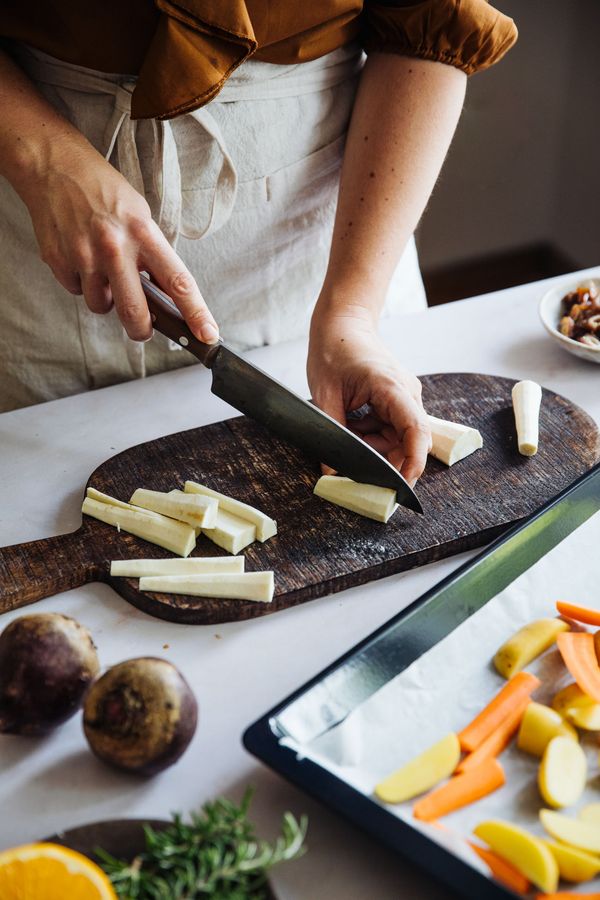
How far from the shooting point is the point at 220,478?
1.53 meters

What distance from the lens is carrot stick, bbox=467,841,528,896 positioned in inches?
34.3

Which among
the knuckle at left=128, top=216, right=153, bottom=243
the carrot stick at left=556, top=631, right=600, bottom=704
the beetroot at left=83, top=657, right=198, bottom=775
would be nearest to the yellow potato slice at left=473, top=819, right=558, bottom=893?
the carrot stick at left=556, top=631, right=600, bottom=704

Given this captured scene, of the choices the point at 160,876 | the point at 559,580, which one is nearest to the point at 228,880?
the point at 160,876

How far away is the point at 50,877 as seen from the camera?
79cm

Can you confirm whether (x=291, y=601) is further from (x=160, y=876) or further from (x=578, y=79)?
(x=578, y=79)

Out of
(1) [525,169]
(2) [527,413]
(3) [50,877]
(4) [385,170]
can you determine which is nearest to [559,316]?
(2) [527,413]

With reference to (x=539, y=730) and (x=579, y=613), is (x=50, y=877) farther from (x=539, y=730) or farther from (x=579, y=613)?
(x=579, y=613)

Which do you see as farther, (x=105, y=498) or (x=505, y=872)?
(x=105, y=498)

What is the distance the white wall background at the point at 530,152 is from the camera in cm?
370

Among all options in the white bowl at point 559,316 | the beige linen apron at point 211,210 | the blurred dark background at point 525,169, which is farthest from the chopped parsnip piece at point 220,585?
the blurred dark background at point 525,169

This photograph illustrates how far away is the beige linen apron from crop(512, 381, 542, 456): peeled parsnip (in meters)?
0.58

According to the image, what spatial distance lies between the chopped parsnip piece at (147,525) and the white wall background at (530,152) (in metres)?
2.82

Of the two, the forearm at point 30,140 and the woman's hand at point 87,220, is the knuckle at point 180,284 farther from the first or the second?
the forearm at point 30,140

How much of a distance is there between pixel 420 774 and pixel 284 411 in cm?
67
